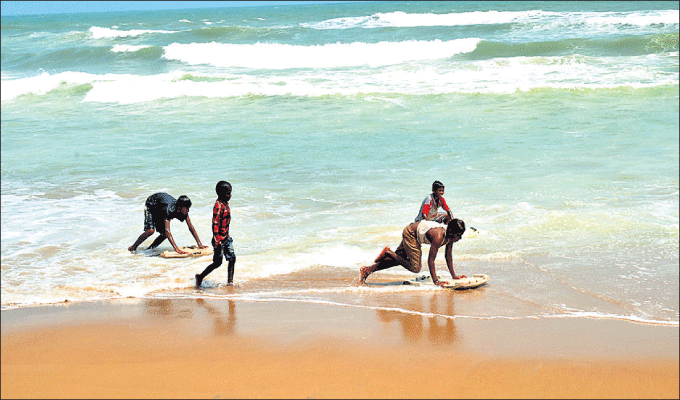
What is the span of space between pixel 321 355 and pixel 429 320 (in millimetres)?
1203

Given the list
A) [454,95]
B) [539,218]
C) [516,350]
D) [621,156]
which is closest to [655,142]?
[621,156]

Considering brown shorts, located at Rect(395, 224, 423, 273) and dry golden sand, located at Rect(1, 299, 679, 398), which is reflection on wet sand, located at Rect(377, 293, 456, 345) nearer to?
dry golden sand, located at Rect(1, 299, 679, 398)

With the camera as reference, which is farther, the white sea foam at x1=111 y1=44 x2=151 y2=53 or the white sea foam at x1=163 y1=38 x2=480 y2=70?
the white sea foam at x1=111 y1=44 x2=151 y2=53

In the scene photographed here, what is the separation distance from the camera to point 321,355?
4680 millimetres

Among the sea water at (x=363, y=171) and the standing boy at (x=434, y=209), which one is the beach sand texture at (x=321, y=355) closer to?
the sea water at (x=363, y=171)

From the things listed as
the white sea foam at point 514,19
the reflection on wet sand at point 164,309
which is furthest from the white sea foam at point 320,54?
the reflection on wet sand at point 164,309

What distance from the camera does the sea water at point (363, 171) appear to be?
6.73 m

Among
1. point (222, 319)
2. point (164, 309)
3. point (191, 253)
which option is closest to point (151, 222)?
point (191, 253)

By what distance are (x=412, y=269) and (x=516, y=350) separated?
201cm

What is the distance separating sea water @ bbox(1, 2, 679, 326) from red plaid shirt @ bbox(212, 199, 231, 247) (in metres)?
0.56

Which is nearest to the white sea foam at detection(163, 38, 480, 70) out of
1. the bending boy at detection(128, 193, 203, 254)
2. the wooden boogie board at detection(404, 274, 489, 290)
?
the bending boy at detection(128, 193, 203, 254)

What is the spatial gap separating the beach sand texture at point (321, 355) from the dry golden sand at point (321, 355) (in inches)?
0.4

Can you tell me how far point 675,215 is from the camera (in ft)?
27.7

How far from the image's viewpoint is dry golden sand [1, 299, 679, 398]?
4141 mm
